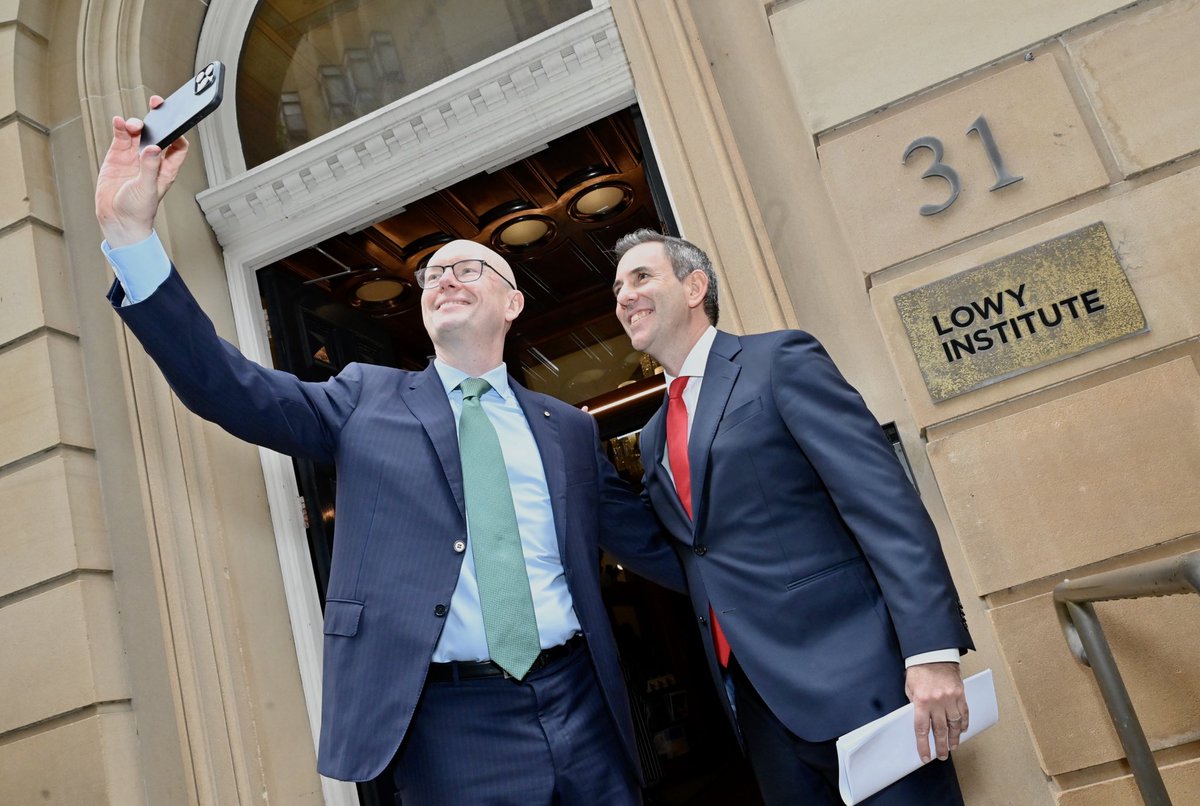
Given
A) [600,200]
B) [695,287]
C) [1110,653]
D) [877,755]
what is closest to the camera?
[877,755]

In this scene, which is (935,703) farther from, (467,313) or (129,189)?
(129,189)

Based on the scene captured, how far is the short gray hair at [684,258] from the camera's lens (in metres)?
2.61

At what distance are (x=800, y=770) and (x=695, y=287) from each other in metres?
1.31

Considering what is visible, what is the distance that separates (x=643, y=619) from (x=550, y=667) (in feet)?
24.1

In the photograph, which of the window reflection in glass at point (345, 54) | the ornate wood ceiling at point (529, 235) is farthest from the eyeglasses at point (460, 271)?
the ornate wood ceiling at point (529, 235)

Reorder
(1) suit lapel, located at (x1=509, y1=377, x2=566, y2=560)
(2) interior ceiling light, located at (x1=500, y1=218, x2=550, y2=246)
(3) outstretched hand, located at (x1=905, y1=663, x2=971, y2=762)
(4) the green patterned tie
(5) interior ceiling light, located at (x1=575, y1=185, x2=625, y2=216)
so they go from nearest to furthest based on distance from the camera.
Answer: (3) outstretched hand, located at (x1=905, y1=663, x2=971, y2=762) < (4) the green patterned tie < (1) suit lapel, located at (x1=509, y1=377, x2=566, y2=560) < (5) interior ceiling light, located at (x1=575, y1=185, x2=625, y2=216) < (2) interior ceiling light, located at (x1=500, y1=218, x2=550, y2=246)

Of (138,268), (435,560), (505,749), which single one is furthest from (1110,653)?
(138,268)

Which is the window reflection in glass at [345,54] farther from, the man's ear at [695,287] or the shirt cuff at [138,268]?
the shirt cuff at [138,268]

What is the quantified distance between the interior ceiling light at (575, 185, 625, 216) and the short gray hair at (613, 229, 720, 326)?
379 cm

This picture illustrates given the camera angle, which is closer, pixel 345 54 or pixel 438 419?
pixel 438 419

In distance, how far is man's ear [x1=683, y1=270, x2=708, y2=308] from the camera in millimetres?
2570

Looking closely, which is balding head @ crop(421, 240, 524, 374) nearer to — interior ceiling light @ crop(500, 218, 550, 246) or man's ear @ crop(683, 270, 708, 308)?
man's ear @ crop(683, 270, 708, 308)

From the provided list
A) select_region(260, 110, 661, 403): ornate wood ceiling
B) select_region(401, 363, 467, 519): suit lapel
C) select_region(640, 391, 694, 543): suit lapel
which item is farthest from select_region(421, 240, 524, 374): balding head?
select_region(260, 110, 661, 403): ornate wood ceiling

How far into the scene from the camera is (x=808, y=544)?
6.77ft
